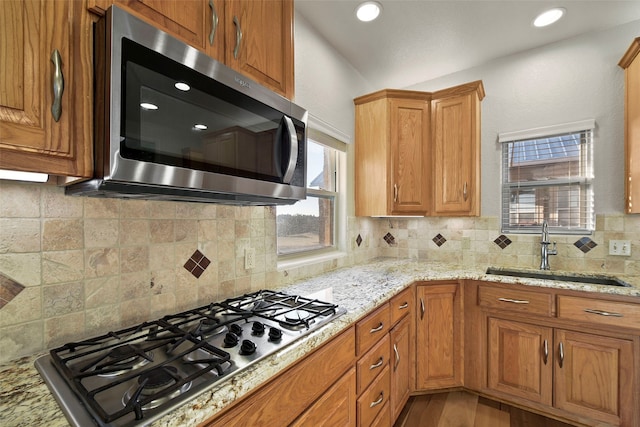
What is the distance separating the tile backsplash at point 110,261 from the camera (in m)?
0.87

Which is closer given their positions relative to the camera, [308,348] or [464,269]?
[308,348]

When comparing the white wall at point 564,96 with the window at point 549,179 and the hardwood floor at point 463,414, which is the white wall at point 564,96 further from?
the hardwood floor at point 463,414

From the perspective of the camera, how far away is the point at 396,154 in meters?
2.53

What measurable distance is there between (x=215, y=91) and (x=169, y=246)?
0.68 m

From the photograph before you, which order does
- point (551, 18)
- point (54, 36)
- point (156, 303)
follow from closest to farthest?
point (54, 36)
point (156, 303)
point (551, 18)

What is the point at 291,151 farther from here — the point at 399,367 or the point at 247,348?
the point at 399,367

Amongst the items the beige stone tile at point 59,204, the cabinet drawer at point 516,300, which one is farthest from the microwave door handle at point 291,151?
the cabinet drawer at point 516,300

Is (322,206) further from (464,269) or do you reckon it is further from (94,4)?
(94,4)

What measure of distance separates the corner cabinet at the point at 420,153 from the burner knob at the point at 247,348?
1789 mm

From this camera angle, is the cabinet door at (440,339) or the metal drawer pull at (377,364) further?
the cabinet door at (440,339)

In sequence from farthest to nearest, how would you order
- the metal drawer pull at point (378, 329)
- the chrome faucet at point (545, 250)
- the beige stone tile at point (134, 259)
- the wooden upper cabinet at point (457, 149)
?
the wooden upper cabinet at point (457, 149), the chrome faucet at point (545, 250), the metal drawer pull at point (378, 329), the beige stone tile at point (134, 259)

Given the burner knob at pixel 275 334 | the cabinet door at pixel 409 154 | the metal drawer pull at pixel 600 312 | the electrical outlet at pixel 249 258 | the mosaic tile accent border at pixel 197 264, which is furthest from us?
the cabinet door at pixel 409 154

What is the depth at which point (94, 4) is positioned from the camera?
2.41ft

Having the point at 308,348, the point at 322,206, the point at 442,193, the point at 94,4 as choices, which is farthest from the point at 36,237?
the point at 442,193
